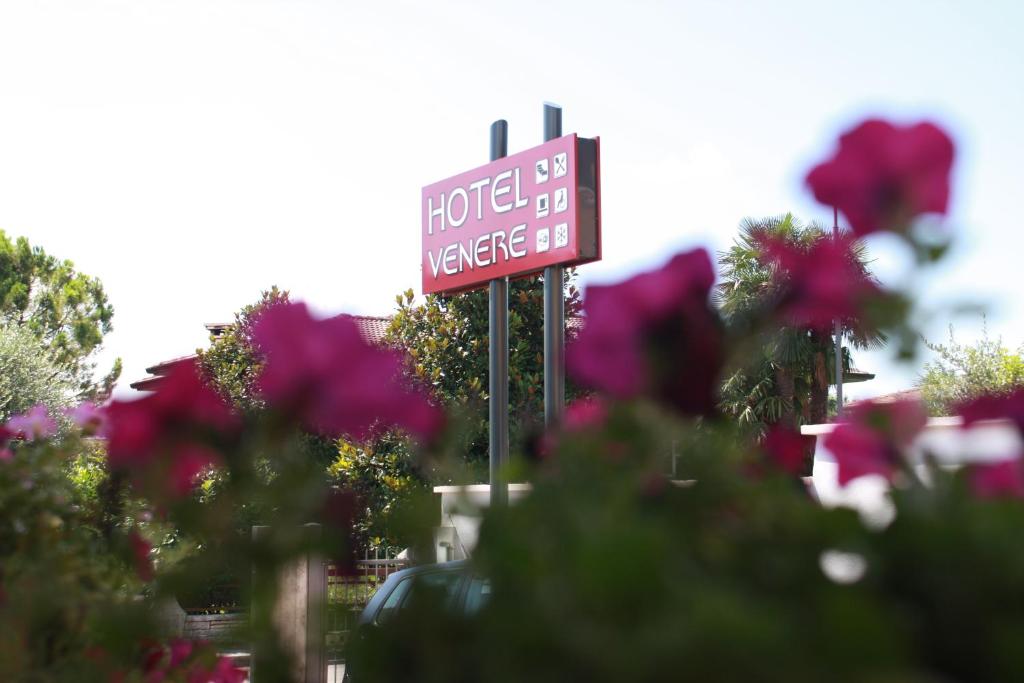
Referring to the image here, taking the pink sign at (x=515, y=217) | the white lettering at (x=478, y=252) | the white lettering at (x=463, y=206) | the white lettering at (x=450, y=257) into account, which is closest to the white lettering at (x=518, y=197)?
the pink sign at (x=515, y=217)

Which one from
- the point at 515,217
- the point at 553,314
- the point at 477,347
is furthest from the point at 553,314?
the point at 477,347

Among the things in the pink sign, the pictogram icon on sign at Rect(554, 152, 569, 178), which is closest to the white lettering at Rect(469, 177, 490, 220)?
the pink sign

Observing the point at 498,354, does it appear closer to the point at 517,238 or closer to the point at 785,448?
the point at 517,238

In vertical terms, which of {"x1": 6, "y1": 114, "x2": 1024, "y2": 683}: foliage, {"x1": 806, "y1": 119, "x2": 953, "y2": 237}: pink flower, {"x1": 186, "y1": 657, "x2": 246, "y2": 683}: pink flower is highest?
{"x1": 806, "y1": 119, "x2": 953, "y2": 237}: pink flower

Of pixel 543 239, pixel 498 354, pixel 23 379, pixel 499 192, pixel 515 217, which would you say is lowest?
pixel 498 354

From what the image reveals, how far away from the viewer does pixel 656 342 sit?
96cm

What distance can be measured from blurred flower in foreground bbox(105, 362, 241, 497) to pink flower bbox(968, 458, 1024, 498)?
2.43 feet

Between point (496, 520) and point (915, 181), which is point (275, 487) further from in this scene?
point (915, 181)

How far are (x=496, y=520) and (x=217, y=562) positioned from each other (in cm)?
29

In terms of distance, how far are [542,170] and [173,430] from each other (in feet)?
33.1

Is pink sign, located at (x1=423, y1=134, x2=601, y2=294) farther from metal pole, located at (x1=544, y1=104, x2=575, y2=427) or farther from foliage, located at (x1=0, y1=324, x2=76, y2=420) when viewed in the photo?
foliage, located at (x1=0, y1=324, x2=76, y2=420)

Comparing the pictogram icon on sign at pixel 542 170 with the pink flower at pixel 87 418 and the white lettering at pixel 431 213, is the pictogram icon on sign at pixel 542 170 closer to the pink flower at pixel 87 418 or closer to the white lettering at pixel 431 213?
the white lettering at pixel 431 213

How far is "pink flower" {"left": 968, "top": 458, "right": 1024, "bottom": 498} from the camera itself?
41.0 inches

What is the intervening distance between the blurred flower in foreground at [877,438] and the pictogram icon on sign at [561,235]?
9.50 metres
